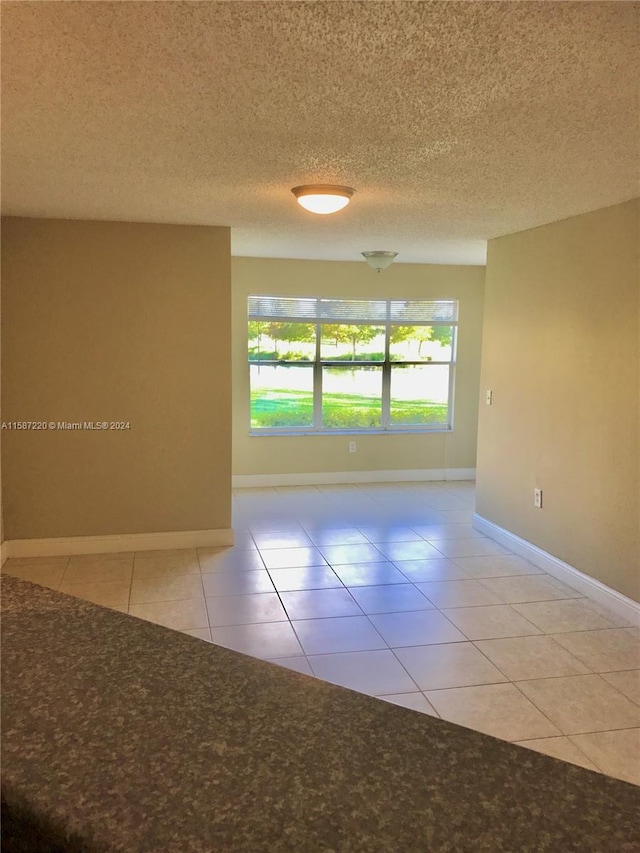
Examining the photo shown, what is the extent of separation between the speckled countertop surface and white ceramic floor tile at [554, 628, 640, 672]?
2.85 meters


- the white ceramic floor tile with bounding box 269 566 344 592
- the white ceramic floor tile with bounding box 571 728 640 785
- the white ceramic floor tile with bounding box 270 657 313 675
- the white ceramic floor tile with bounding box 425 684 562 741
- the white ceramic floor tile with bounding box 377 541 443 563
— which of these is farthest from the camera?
the white ceramic floor tile with bounding box 377 541 443 563

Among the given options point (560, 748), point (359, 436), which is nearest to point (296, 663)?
point (560, 748)

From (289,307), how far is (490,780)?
651 cm

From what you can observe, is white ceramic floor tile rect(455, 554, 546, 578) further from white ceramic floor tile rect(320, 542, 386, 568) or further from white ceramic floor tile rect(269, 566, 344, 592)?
white ceramic floor tile rect(269, 566, 344, 592)

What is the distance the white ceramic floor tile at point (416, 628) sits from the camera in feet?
11.3

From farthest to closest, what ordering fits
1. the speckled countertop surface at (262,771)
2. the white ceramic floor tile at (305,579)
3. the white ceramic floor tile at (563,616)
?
the white ceramic floor tile at (305,579), the white ceramic floor tile at (563,616), the speckled countertop surface at (262,771)

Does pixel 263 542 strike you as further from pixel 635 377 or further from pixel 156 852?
pixel 156 852

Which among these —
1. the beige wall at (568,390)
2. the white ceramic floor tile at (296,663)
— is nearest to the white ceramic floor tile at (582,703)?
the beige wall at (568,390)

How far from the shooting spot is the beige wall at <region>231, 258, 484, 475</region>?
22.4 ft

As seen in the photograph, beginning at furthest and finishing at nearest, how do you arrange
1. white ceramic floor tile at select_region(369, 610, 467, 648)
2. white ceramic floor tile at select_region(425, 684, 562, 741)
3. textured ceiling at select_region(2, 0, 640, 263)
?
white ceramic floor tile at select_region(369, 610, 467, 648), white ceramic floor tile at select_region(425, 684, 562, 741), textured ceiling at select_region(2, 0, 640, 263)

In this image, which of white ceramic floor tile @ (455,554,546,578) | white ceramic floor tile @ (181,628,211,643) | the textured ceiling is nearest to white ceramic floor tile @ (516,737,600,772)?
white ceramic floor tile @ (181,628,211,643)

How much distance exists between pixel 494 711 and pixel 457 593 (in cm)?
133

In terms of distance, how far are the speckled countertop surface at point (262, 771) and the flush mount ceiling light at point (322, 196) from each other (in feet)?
9.33

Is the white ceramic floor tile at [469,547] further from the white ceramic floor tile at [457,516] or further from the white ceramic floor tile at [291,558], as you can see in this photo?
the white ceramic floor tile at [291,558]
